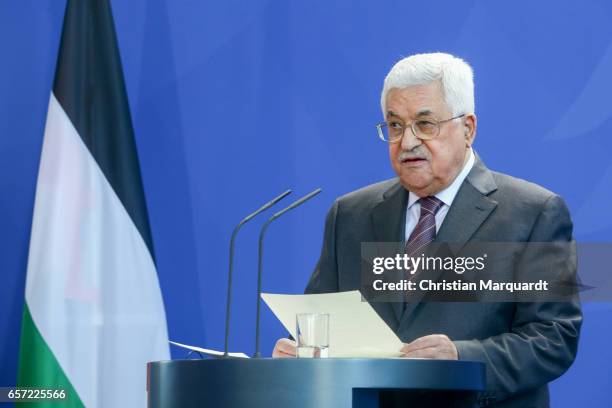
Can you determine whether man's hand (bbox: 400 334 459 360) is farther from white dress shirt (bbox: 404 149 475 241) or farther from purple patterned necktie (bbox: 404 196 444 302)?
white dress shirt (bbox: 404 149 475 241)

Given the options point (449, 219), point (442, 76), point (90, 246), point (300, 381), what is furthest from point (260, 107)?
point (300, 381)

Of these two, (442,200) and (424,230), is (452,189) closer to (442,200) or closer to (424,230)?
(442,200)

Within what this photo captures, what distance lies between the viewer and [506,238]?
2934 millimetres

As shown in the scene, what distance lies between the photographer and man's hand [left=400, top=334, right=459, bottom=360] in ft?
7.91

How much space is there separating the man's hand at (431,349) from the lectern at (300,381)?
1.09 ft

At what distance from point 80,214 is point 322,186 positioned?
974mm

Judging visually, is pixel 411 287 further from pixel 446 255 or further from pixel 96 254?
pixel 96 254

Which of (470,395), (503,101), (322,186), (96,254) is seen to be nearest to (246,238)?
(322,186)

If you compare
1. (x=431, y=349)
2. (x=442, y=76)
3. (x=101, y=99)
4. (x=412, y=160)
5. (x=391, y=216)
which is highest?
(x=101, y=99)

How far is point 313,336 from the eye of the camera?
2.17m

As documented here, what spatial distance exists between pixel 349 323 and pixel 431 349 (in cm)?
24

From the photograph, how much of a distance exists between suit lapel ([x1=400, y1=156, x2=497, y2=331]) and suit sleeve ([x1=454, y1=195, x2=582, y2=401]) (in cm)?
21

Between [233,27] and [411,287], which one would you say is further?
[233,27]

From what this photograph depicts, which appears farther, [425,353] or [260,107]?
[260,107]
